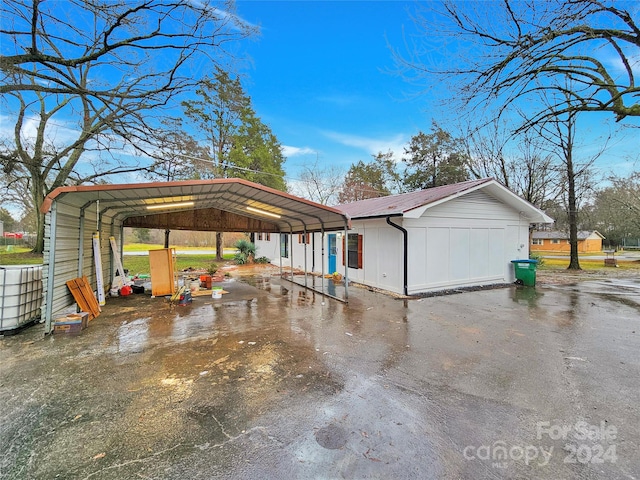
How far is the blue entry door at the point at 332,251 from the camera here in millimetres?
12680

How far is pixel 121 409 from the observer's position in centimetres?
284

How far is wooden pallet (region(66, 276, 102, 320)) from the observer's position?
19.6ft

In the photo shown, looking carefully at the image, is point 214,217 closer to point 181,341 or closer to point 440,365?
point 181,341

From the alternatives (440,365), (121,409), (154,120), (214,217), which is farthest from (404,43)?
(214,217)

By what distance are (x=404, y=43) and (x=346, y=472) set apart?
482 centimetres

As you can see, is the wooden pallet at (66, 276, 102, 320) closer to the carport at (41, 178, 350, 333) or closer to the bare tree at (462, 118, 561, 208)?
the carport at (41, 178, 350, 333)

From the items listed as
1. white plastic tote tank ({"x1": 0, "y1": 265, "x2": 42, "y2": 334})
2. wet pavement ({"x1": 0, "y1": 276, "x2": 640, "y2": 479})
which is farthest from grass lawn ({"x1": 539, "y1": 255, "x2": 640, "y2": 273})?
white plastic tote tank ({"x1": 0, "y1": 265, "x2": 42, "y2": 334})

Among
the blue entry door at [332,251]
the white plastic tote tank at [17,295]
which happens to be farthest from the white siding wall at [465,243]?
the white plastic tote tank at [17,295]

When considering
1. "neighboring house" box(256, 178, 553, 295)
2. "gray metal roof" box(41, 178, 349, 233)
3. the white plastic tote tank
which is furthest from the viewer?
"neighboring house" box(256, 178, 553, 295)

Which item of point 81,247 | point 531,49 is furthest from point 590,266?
point 81,247

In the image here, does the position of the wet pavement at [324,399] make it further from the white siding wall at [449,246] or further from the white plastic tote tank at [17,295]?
the white siding wall at [449,246]

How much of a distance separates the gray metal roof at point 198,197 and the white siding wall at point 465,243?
2.76 meters

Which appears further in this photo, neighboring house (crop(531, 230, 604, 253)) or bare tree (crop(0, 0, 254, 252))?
neighboring house (crop(531, 230, 604, 253))

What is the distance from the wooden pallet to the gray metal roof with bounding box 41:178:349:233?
1.67 m
